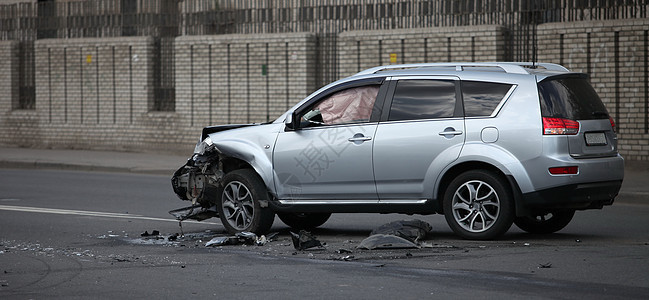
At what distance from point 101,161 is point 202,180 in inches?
453

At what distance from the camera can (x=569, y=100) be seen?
9.75 meters

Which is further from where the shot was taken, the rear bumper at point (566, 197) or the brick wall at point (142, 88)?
the brick wall at point (142, 88)

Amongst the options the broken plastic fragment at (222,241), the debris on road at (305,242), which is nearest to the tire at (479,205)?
the debris on road at (305,242)

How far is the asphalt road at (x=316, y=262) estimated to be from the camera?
7.44 meters

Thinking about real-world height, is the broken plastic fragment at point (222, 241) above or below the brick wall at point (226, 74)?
below

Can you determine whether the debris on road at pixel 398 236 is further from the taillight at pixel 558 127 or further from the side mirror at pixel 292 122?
the taillight at pixel 558 127

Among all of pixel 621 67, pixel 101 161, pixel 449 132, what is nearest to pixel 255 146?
pixel 449 132

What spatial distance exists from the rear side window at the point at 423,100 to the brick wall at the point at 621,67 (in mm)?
8804

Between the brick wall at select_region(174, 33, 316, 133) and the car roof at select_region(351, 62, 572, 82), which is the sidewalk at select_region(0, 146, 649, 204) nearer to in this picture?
the brick wall at select_region(174, 33, 316, 133)

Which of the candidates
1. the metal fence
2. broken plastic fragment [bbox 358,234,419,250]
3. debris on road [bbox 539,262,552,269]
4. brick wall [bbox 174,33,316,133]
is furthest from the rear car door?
brick wall [bbox 174,33,316,133]

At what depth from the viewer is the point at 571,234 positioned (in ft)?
34.4

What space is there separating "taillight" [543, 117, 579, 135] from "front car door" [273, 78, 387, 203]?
170 centimetres

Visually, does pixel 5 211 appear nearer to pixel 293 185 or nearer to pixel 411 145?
pixel 293 185

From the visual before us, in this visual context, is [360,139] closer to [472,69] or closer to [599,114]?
[472,69]
